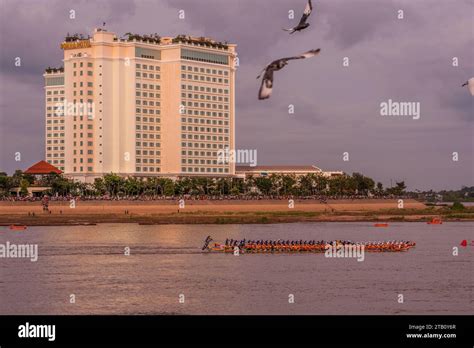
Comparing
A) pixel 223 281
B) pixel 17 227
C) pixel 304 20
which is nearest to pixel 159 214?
pixel 17 227

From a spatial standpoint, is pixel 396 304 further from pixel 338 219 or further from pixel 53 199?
pixel 53 199

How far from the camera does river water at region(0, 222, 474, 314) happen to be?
58625mm

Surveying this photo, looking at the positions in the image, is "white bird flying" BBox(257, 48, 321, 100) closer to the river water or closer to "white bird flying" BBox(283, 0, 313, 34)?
"white bird flying" BBox(283, 0, 313, 34)

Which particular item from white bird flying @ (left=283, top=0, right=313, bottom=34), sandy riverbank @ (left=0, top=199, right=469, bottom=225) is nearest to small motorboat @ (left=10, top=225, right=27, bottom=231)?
sandy riverbank @ (left=0, top=199, right=469, bottom=225)

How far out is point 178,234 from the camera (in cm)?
12938

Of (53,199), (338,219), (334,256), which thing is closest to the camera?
(334,256)

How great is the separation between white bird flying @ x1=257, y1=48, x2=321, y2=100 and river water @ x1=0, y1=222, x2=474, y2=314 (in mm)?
25010

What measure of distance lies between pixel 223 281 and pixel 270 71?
37.8 m

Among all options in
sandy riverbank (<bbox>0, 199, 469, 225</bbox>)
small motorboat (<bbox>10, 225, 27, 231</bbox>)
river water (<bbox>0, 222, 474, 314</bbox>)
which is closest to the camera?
river water (<bbox>0, 222, 474, 314</bbox>)

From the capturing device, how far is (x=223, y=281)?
70812 millimetres

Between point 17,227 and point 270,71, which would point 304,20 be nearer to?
point 270,71

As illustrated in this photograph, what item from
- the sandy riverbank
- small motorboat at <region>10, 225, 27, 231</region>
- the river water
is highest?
the sandy riverbank
